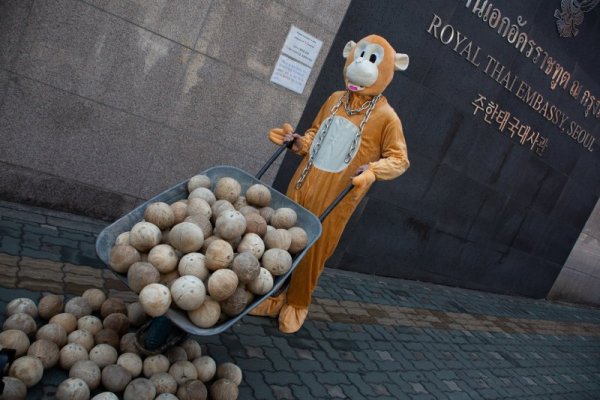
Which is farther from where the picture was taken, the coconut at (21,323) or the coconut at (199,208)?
the coconut at (199,208)

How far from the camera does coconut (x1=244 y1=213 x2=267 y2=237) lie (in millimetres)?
3082

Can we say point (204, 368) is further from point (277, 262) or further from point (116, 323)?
point (277, 262)

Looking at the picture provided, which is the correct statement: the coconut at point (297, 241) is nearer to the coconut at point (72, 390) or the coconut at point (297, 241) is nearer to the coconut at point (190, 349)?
the coconut at point (190, 349)

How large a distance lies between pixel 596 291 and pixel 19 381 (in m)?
12.0

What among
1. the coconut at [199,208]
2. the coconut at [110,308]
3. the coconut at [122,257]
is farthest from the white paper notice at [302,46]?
the coconut at [122,257]

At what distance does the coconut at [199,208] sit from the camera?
9.85 ft

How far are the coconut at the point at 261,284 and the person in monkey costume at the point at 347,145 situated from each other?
1.22 metres

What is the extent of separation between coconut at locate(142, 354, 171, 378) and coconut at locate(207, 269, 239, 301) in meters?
0.65

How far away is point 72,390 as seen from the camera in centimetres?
258

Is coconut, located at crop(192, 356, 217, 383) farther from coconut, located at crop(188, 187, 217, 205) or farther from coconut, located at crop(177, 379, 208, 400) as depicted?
coconut, located at crop(188, 187, 217, 205)

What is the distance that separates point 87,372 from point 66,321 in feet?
1.47

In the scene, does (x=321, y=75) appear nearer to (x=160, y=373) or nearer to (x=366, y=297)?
(x=366, y=297)

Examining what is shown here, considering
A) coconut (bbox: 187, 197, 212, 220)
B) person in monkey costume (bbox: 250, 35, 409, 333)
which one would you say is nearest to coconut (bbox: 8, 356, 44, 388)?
coconut (bbox: 187, 197, 212, 220)

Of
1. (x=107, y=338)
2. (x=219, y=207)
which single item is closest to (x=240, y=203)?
(x=219, y=207)
